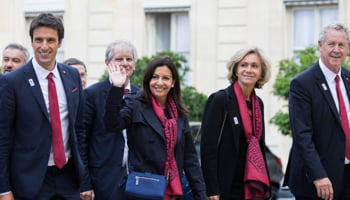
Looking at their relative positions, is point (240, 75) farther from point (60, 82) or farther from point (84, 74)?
point (84, 74)

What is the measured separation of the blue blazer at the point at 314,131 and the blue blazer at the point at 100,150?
1.54m

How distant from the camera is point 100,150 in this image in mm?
8445

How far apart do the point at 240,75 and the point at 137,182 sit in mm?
1614

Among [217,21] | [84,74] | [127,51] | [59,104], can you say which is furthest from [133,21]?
[59,104]

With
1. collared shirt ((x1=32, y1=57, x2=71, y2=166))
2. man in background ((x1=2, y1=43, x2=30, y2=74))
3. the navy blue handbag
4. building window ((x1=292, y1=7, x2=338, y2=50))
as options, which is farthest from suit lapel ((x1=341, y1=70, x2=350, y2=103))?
building window ((x1=292, y1=7, x2=338, y2=50))

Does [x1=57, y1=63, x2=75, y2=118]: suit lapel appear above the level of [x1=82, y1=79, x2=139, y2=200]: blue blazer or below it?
above

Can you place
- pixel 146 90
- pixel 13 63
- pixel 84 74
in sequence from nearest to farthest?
pixel 146 90
pixel 13 63
pixel 84 74

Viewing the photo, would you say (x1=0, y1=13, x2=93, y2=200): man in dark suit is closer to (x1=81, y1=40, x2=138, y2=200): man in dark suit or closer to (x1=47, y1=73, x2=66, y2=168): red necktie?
(x1=47, y1=73, x2=66, y2=168): red necktie

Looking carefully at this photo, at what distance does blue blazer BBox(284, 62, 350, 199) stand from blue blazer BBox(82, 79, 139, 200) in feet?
5.06

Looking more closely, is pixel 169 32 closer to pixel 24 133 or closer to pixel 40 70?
pixel 40 70

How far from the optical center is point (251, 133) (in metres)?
8.20

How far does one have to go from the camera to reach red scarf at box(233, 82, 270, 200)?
8094 millimetres

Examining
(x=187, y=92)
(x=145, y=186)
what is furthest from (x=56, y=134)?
(x=187, y=92)

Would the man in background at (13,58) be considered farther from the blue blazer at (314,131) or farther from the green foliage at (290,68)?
the green foliage at (290,68)
